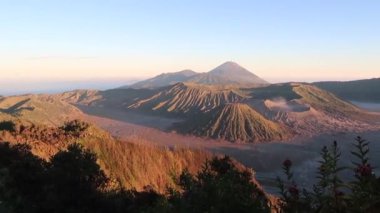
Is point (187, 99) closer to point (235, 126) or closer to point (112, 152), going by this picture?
point (235, 126)

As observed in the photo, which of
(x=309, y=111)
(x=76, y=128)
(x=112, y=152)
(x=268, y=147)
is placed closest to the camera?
(x=112, y=152)

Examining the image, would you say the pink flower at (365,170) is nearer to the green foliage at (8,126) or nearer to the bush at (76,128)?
the green foliage at (8,126)

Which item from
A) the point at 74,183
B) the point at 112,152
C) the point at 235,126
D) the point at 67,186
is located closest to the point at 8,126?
the point at 112,152

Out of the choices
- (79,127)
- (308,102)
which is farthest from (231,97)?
(79,127)

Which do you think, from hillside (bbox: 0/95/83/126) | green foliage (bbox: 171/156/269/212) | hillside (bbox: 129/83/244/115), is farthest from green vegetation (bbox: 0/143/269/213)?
hillside (bbox: 129/83/244/115)

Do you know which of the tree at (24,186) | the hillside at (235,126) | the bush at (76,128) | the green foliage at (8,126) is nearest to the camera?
the tree at (24,186)

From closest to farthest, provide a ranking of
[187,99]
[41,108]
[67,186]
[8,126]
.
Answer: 1. [67,186]
2. [8,126]
3. [41,108]
4. [187,99]

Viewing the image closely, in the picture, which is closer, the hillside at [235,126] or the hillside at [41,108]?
the hillside at [235,126]

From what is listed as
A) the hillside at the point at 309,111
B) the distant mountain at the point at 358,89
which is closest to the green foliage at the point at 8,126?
the hillside at the point at 309,111
